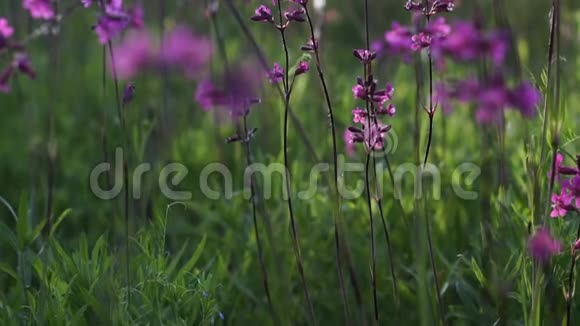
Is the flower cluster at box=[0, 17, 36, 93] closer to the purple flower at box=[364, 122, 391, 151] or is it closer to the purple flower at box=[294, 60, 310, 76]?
the purple flower at box=[294, 60, 310, 76]

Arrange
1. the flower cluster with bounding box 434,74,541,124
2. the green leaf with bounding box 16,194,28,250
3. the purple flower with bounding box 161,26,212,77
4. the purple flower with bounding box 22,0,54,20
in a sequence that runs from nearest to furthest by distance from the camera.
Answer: the flower cluster with bounding box 434,74,541,124 < the green leaf with bounding box 16,194,28,250 < the purple flower with bounding box 22,0,54,20 < the purple flower with bounding box 161,26,212,77

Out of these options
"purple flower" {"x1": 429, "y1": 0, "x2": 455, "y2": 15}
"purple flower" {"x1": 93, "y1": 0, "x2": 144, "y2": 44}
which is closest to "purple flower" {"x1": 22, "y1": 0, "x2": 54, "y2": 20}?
"purple flower" {"x1": 93, "y1": 0, "x2": 144, "y2": 44}

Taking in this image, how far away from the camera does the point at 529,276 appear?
1.78 metres

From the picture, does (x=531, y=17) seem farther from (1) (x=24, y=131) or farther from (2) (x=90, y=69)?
(1) (x=24, y=131)

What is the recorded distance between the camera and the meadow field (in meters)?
1.59

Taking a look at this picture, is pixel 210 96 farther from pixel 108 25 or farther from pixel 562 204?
pixel 562 204

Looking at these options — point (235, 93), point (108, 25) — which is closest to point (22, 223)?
point (108, 25)

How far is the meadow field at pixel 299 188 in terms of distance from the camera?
159cm

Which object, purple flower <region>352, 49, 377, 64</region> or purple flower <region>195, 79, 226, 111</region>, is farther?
purple flower <region>195, 79, 226, 111</region>

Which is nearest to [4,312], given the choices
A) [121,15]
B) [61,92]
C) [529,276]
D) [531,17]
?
[121,15]

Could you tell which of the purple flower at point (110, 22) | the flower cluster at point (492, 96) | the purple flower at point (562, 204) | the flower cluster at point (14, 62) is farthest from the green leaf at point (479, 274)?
the flower cluster at point (14, 62)

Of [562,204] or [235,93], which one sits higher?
[235,93]

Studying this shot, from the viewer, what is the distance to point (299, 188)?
255cm

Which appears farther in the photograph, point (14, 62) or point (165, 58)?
point (165, 58)
